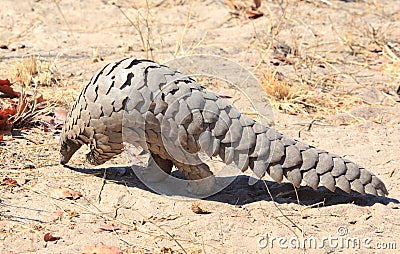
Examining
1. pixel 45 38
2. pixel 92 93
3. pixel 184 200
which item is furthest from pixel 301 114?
pixel 45 38

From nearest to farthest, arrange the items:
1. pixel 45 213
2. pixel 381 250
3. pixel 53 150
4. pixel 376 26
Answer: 1. pixel 381 250
2. pixel 45 213
3. pixel 53 150
4. pixel 376 26

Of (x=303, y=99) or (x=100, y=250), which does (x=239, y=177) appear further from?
(x=303, y=99)

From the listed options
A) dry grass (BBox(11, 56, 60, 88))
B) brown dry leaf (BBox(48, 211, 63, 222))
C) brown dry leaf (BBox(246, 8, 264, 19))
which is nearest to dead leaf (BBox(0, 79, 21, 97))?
dry grass (BBox(11, 56, 60, 88))

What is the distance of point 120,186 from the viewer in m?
3.55

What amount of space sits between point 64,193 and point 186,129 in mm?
788

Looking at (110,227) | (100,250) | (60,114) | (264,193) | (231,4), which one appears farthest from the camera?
(231,4)

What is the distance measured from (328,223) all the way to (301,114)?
69.0 inches

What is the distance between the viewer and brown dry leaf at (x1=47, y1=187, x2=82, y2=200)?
336 cm

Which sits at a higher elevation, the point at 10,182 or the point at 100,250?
the point at 100,250

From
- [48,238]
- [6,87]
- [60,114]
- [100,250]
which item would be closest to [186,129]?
[100,250]

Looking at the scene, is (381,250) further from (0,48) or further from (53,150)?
(0,48)

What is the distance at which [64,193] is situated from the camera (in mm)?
3389

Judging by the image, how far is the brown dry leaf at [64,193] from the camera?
11.0 feet

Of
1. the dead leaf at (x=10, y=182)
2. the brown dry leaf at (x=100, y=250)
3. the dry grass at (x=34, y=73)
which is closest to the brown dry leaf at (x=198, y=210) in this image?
the brown dry leaf at (x=100, y=250)
